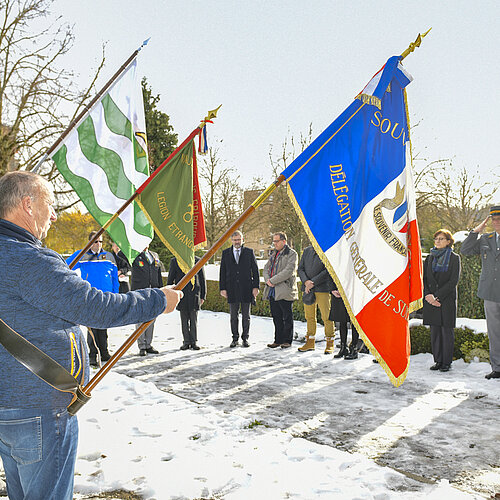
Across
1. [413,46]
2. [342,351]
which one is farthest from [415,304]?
[342,351]

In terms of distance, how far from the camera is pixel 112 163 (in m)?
5.31

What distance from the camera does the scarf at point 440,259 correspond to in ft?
23.8

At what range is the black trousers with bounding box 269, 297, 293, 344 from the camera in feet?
30.6

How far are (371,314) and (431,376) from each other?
4146 mm

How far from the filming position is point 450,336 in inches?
281

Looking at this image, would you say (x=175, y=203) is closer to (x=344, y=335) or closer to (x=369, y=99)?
(x=369, y=99)

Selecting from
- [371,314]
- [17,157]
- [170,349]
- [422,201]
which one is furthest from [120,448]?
[422,201]

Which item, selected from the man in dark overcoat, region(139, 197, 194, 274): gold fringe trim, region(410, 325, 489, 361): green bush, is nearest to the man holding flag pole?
region(139, 197, 194, 274): gold fringe trim

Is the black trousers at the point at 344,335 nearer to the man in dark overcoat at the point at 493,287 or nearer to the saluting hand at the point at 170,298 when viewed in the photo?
the man in dark overcoat at the point at 493,287

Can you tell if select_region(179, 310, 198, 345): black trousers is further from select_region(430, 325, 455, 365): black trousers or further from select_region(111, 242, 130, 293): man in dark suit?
select_region(430, 325, 455, 365): black trousers

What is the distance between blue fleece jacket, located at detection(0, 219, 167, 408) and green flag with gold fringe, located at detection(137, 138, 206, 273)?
108 inches

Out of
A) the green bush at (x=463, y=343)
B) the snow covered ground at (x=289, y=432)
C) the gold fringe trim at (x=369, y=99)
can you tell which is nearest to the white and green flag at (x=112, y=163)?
the snow covered ground at (x=289, y=432)

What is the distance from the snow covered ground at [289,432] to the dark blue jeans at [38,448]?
1.51 meters

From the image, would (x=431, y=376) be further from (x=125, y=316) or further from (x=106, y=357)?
(x=125, y=316)
